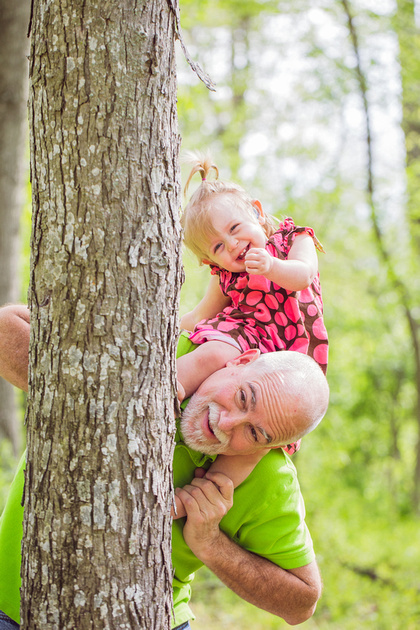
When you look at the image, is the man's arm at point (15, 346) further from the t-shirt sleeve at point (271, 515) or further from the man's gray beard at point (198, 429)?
the t-shirt sleeve at point (271, 515)

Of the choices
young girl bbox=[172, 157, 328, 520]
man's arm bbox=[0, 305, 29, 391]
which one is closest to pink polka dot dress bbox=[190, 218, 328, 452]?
young girl bbox=[172, 157, 328, 520]

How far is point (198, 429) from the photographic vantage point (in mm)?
1972

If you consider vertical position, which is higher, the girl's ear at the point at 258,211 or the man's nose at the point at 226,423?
the girl's ear at the point at 258,211

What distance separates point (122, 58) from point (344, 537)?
11279 mm

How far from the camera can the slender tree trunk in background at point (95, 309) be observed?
150cm

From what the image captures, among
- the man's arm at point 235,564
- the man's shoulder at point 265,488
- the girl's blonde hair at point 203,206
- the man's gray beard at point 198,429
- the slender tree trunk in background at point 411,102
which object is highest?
the slender tree trunk in background at point 411,102

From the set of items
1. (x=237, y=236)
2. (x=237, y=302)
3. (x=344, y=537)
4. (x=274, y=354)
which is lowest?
(x=344, y=537)

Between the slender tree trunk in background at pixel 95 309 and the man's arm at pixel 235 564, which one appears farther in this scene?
the man's arm at pixel 235 564

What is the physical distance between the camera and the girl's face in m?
2.24

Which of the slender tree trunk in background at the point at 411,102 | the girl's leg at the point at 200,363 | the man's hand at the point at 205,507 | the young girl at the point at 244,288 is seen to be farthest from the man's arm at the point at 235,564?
the slender tree trunk in background at the point at 411,102

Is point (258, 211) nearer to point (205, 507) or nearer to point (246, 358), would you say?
point (246, 358)

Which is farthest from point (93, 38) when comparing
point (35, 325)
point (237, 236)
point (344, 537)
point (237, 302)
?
point (344, 537)

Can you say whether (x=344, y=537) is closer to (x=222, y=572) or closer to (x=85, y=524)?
(x=222, y=572)

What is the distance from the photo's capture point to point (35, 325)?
1.57 meters
